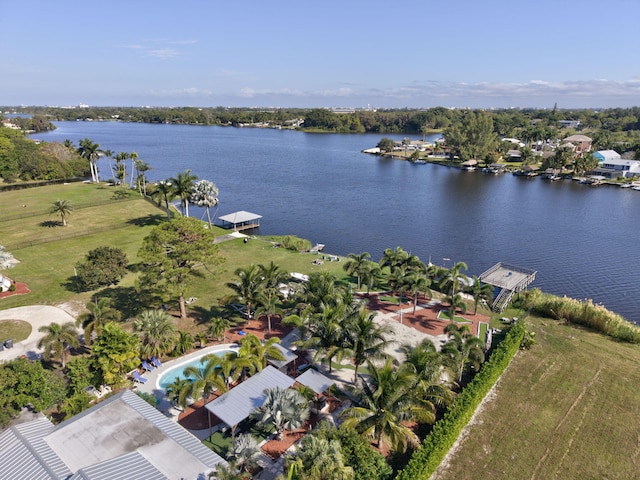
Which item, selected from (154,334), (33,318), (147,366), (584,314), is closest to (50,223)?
(33,318)

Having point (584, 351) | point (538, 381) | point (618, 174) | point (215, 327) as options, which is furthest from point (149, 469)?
point (618, 174)

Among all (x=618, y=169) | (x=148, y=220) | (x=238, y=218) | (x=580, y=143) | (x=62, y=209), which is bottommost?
(x=148, y=220)

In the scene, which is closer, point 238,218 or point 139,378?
point 139,378

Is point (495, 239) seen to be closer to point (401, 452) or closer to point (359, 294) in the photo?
point (359, 294)

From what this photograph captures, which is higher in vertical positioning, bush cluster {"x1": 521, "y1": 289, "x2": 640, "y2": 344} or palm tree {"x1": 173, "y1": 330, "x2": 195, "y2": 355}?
palm tree {"x1": 173, "y1": 330, "x2": 195, "y2": 355}

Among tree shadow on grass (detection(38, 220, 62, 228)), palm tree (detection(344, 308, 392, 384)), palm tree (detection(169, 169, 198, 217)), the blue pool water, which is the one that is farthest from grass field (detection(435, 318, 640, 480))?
tree shadow on grass (detection(38, 220, 62, 228))

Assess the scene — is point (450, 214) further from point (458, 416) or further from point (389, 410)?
point (389, 410)

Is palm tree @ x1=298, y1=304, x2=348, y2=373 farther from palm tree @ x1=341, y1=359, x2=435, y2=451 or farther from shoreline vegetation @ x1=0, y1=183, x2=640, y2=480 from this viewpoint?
shoreline vegetation @ x1=0, y1=183, x2=640, y2=480
